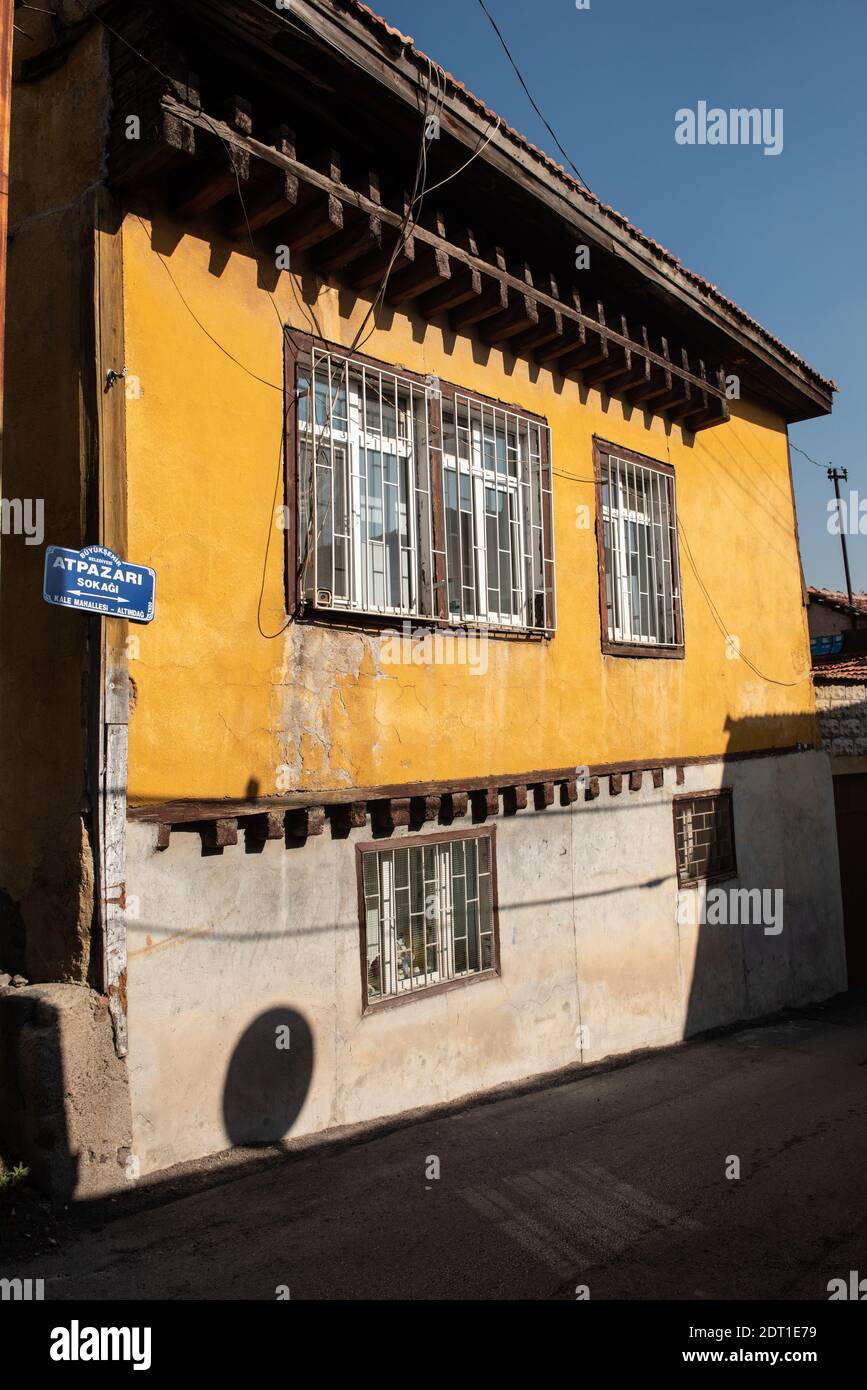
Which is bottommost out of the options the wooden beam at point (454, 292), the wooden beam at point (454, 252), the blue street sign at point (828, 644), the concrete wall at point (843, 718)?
the concrete wall at point (843, 718)

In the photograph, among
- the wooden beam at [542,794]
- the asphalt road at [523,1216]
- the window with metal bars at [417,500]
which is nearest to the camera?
the asphalt road at [523,1216]

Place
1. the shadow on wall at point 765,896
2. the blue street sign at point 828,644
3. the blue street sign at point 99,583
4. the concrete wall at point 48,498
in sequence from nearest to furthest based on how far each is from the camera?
1. the blue street sign at point 99,583
2. the concrete wall at point 48,498
3. the shadow on wall at point 765,896
4. the blue street sign at point 828,644

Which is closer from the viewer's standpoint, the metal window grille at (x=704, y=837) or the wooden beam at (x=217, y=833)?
the wooden beam at (x=217, y=833)

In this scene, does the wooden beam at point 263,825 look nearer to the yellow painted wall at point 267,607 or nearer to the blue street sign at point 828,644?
the yellow painted wall at point 267,607

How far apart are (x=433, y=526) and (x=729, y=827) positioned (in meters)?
5.51

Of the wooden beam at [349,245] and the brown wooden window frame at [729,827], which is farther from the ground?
the wooden beam at [349,245]

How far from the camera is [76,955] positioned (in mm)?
5195

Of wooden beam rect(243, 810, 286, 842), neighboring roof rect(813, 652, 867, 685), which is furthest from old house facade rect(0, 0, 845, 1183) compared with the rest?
neighboring roof rect(813, 652, 867, 685)

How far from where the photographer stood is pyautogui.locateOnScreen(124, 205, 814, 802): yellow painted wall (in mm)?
5645

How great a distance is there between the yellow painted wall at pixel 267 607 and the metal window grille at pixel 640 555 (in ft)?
1.14

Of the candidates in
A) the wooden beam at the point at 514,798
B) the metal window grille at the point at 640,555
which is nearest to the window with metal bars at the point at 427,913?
the wooden beam at the point at 514,798

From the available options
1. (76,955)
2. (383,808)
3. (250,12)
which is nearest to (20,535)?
(76,955)

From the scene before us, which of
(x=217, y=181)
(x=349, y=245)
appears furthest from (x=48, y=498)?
(x=349, y=245)

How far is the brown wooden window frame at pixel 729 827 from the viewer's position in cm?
997
